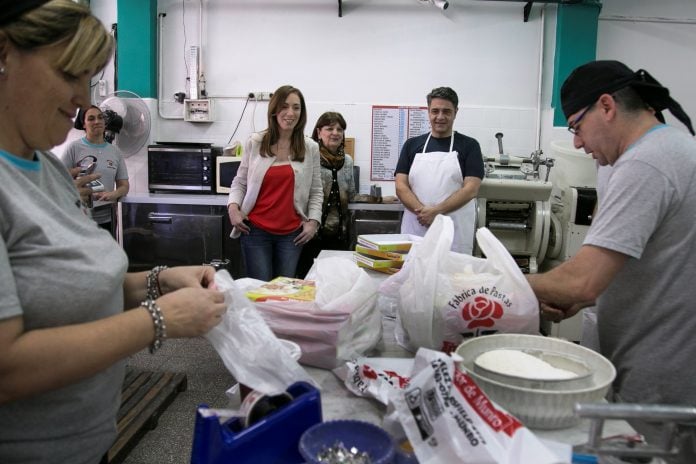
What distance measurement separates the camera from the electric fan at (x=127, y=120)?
440 centimetres

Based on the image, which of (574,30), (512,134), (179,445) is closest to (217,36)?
(512,134)

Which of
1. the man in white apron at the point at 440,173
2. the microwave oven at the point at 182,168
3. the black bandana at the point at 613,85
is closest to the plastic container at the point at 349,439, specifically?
the black bandana at the point at 613,85

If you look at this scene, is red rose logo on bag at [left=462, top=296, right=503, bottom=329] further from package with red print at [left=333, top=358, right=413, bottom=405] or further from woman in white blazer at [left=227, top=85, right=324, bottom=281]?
woman in white blazer at [left=227, top=85, right=324, bottom=281]

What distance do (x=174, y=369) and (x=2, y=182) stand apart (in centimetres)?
256

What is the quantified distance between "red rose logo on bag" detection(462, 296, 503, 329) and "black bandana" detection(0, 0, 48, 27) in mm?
1001

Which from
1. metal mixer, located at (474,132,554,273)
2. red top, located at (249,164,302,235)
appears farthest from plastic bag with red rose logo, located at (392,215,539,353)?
metal mixer, located at (474,132,554,273)

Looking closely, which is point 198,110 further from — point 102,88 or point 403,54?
point 403,54

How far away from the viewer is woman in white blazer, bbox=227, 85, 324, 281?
9.80 feet

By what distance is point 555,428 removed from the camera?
0.97 meters

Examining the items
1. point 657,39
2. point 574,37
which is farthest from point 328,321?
point 657,39

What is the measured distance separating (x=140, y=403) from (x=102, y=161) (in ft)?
6.50

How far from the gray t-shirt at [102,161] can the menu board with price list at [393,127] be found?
2.14 meters

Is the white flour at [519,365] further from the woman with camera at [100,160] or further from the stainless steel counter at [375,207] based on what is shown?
the woman with camera at [100,160]

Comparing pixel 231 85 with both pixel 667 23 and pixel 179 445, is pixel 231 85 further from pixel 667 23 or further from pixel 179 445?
pixel 667 23
